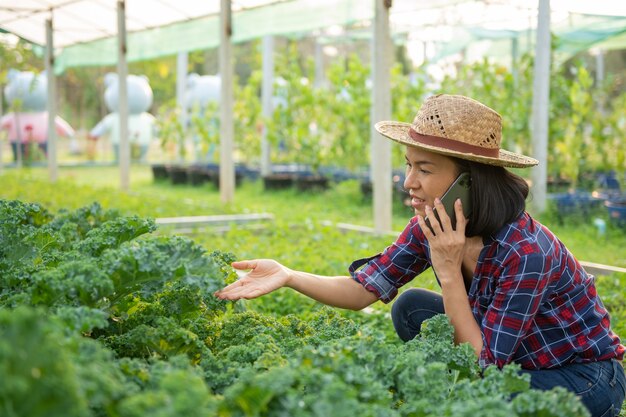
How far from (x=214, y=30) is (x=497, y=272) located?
9638 mm

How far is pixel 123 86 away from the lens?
11883 mm

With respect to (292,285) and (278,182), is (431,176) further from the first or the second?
(278,182)

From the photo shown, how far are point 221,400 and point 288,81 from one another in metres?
11.5

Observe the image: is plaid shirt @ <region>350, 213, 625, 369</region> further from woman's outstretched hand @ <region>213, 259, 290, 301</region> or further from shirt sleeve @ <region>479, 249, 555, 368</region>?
woman's outstretched hand @ <region>213, 259, 290, 301</region>

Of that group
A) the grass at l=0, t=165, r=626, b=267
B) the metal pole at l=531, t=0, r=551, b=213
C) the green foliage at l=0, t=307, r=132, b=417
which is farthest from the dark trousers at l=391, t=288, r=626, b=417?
the metal pole at l=531, t=0, r=551, b=213

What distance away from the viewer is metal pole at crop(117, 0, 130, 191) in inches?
460

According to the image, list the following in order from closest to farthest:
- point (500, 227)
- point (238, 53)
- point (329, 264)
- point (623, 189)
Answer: point (500, 227)
point (329, 264)
point (623, 189)
point (238, 53)

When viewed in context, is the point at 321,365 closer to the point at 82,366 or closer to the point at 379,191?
the point at 82,366

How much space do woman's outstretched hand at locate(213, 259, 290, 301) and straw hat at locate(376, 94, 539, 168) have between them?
0.62 metres

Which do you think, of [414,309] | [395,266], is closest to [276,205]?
[414,309]

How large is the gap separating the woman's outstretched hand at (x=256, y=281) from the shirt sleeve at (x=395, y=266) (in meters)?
A: 0.38

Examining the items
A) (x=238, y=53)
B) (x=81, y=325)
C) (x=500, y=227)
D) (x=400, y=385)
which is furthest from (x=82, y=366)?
(x=238, y=53)

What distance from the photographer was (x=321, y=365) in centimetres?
186

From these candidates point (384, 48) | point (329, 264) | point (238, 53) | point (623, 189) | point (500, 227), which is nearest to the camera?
point (500, 227)
